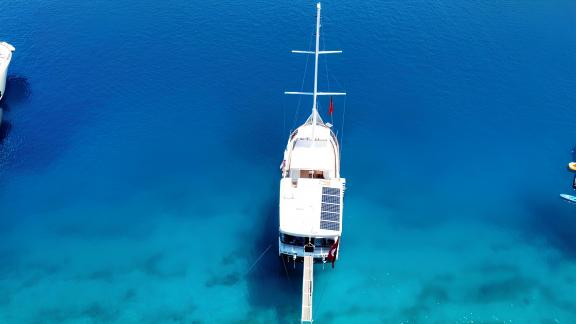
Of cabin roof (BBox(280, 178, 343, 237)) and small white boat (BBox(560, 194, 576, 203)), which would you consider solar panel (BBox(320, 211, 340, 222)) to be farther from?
small white boat (BBox(560, 194, 576, 203))

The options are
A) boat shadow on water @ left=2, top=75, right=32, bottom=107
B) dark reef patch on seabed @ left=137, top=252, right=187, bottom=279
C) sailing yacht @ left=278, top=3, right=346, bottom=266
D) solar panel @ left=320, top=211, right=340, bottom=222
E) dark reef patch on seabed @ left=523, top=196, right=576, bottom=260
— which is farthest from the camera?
boat shadow on water @ left=2, top=75, right=32, bottom=107

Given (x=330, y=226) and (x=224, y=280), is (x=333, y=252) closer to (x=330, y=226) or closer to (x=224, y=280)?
(x=330, y=226)

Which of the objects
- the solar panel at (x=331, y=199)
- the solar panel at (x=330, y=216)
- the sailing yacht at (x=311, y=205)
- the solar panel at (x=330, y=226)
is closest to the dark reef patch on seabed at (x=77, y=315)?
the sailing yacht at (x=311, y=205)

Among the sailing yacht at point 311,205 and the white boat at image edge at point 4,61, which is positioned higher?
the white boat at image edge at point 4,61

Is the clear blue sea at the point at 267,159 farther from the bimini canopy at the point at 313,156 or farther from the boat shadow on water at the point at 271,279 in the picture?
the bimini canopy at the point at 313,156

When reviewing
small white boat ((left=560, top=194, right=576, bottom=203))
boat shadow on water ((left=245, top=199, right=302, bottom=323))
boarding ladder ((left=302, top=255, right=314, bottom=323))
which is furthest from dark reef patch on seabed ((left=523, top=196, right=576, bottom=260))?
boat shadow on water ((left=245, top=199, right=302, bottom=323))

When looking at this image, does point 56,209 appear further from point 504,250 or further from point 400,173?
point 504,250
